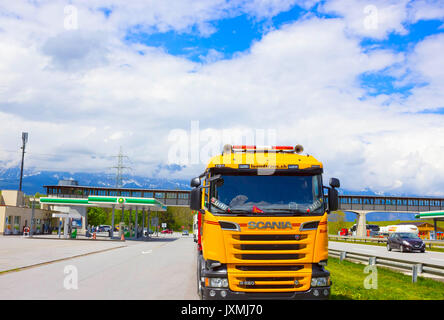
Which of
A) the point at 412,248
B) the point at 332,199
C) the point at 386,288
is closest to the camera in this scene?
the point at 332,199

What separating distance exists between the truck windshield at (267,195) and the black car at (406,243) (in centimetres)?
2482

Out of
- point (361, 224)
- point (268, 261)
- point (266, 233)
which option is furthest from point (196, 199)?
point (361, 224)

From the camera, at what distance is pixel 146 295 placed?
32.7ft

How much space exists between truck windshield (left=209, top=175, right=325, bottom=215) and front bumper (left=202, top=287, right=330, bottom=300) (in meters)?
1.39

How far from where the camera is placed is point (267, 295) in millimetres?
7590

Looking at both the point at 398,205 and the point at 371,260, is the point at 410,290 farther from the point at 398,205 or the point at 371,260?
the point at 398,205

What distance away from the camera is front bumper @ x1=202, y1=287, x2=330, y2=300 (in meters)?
7.55

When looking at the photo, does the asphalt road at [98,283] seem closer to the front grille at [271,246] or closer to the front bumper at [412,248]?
the front grille at [271,246]

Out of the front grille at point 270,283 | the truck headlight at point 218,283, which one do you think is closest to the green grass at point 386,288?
the front grille at point 270,283

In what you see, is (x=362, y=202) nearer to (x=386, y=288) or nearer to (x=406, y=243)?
(x=406, y=243)

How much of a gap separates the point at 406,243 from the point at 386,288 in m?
19.7

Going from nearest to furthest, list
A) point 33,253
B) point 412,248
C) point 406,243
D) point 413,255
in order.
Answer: point 33,253 < point 413,255 < point 412,248 < point 406,243

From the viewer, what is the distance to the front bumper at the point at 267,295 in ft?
24.8
